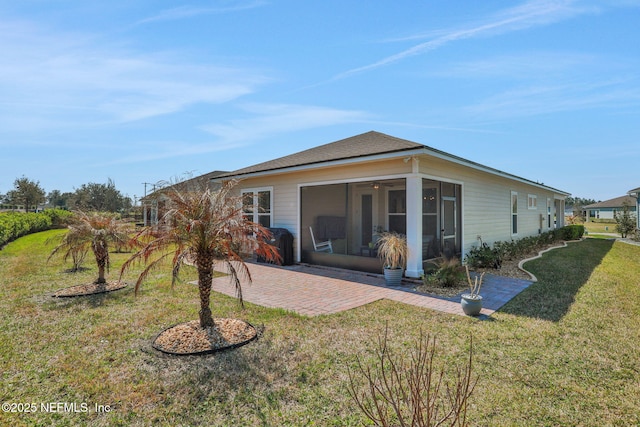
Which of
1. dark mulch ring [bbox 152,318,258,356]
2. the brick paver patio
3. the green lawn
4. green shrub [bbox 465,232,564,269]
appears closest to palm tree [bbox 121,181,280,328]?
dark mulch ring [bbox 152,318,258,356]

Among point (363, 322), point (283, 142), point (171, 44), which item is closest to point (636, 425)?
point (363, 322)

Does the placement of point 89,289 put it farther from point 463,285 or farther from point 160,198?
point 463,285

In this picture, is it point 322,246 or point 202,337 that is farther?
point 322,246

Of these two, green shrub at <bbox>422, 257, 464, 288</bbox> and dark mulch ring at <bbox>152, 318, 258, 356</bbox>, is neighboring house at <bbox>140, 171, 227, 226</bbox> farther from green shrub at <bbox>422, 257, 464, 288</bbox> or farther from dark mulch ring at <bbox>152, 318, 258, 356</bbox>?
green shrub at <bbox>422, 257, 464, 288</bbox>

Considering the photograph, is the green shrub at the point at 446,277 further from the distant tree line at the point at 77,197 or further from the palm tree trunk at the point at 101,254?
the distant tree line at the point at 77,197

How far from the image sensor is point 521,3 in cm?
683

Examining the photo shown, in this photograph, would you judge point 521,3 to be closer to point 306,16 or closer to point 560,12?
point 560,12

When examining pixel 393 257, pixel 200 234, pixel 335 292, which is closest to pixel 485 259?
pixel 393 257

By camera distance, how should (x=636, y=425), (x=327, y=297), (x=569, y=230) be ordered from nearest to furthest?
1. (x=636, y=425)
2. (x=327, y=297)
3. (x=569, y=230)

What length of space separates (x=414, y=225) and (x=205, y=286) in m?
4.98

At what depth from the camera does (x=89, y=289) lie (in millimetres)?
6402

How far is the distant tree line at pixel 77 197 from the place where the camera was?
32.7 m

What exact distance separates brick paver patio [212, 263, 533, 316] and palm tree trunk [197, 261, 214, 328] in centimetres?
148

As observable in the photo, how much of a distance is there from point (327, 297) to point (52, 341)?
405cm
